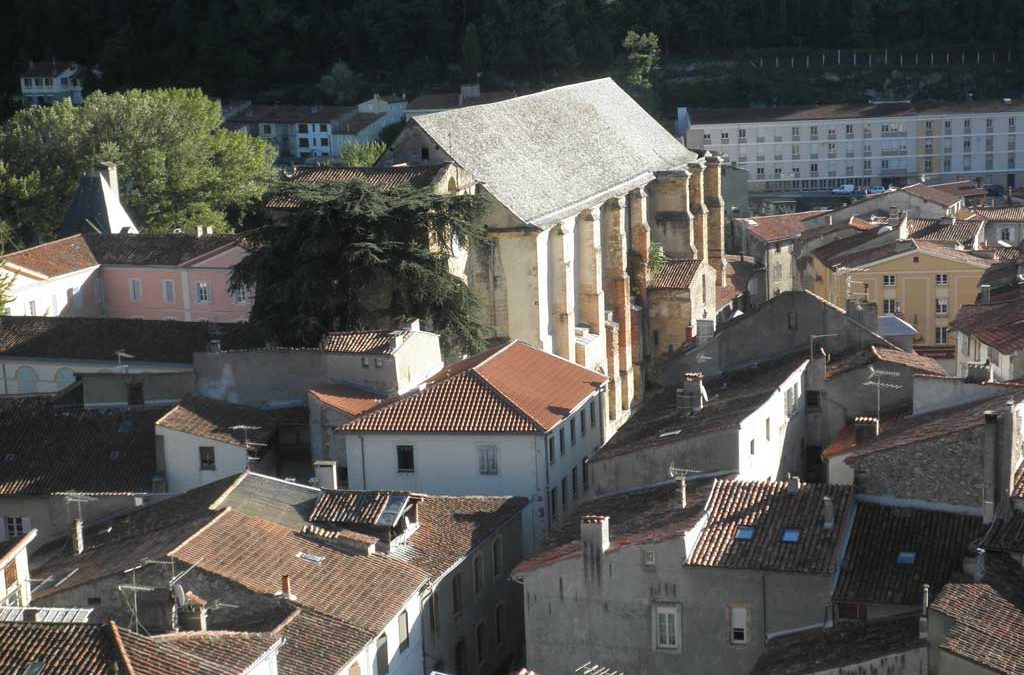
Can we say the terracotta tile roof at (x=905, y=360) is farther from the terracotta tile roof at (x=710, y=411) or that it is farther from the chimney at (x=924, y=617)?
the chimney at (x=924, y=617)

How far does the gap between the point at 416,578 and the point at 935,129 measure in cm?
8717

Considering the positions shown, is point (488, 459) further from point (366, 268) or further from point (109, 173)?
point (109, 173)

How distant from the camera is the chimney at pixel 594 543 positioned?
106ft

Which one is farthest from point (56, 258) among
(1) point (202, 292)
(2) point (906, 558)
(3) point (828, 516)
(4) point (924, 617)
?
(4) point (924, 617)

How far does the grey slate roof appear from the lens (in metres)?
56.0

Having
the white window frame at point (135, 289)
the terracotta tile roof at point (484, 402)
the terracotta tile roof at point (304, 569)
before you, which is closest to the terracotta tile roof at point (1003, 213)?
the white window frame at point (135, 289)

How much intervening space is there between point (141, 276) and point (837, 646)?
135 ft

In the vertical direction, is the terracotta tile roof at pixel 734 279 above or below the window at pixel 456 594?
above

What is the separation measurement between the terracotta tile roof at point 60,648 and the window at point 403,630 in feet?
27.8

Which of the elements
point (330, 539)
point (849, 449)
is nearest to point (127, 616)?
point (330, 539)

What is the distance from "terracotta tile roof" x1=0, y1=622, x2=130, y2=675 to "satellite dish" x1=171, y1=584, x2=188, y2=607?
200 inches

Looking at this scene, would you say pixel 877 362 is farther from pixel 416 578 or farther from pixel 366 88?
pixel 366 88

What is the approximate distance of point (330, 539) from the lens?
35.5 meters

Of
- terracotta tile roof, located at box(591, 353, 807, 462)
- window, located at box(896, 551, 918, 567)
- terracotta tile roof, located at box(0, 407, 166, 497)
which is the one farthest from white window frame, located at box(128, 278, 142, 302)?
window, located at box(896, 551, 918, 567)
